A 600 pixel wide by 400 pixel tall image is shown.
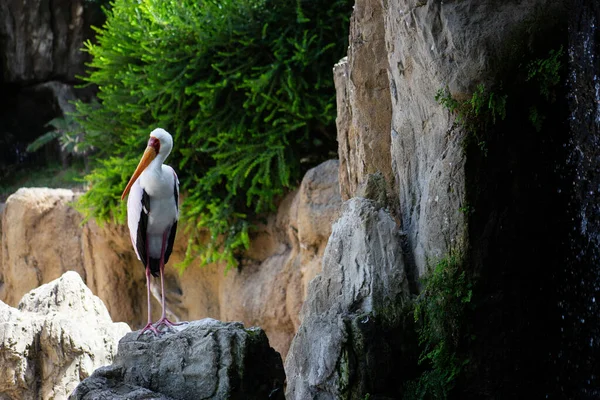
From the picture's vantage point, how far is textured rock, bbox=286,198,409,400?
524 centimetres

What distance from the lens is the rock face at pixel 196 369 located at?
4.77 meters

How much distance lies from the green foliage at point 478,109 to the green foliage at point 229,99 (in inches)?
154

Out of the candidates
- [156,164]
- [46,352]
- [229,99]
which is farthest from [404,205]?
[229,99]

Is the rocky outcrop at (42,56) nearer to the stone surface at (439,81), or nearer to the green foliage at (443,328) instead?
the stone surface at (439,81)

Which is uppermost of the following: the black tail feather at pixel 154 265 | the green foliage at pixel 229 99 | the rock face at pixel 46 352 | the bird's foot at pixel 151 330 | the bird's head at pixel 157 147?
the green foliage at pixel 229 99

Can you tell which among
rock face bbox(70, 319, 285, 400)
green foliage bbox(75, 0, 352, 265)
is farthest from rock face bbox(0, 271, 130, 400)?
green foliage bbox(75, 0, 352, 265)

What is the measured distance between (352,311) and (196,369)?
3.84ft

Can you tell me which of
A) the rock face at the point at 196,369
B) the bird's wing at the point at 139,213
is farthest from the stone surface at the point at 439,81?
the bird's wing at the point at 139,213

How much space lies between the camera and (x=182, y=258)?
35.0 ft

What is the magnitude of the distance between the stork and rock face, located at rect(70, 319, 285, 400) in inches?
34.8

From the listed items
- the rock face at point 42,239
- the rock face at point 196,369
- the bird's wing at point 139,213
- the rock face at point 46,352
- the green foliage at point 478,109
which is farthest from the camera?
the rock face at point 42,239

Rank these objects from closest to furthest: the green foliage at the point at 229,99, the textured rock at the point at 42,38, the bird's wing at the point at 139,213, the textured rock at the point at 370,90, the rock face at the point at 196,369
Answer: the rock face at the point at 196,369 < the bird's wing at the point at 139,213 < the textured rock at the point at 370,90 < the green foliage at the point at 229,99 < the textured rock at the point at 42,38

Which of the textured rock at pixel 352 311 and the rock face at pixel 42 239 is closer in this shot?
the textured rock at pixel 352 311

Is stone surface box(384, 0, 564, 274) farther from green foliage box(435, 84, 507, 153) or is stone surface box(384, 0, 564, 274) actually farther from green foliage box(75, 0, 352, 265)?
green foliage box(75, 0, 352, 265)
